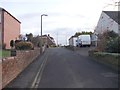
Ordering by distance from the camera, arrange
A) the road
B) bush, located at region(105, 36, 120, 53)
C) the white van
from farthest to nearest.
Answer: the white van → bush, located at region(105, 36, 120, 53) → the road

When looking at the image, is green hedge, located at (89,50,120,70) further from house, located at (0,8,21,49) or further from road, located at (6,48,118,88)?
house, located at (0,8,21,49)

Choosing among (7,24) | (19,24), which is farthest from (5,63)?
(19,24)

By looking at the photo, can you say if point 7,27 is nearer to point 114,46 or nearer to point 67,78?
point 114,46

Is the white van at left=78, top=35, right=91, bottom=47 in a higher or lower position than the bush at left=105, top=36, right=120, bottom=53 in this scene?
higher

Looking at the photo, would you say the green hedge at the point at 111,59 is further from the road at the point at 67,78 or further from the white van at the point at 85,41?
the white van at the point at 85,41

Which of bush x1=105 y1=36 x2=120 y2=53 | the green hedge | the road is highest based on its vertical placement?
bush x1=105 y1=36 x2=120 y2=53

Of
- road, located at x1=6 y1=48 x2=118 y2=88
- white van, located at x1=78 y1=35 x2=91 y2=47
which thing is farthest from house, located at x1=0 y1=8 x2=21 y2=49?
road, located at x1=6 y1=48 x2=118 y2=88

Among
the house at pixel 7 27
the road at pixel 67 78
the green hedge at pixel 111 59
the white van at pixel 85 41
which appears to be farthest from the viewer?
the white van at pixel 85 41

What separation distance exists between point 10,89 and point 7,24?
5928 cm

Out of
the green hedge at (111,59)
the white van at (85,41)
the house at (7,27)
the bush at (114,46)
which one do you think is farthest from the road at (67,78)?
the white van at (85,41)

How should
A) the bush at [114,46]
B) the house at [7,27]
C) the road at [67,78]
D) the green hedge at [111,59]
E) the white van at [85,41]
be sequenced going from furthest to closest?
the white van at [85,41] < the house at [7,27] < the bush at [114,46] < the green hedge at [111,59] < the road at [67,78]

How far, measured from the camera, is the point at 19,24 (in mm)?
96000

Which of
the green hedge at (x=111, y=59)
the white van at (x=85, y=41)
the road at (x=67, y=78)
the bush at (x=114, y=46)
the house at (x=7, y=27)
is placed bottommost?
the road at (x=67, y=78)

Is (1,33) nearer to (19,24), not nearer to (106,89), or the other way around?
(19,24)
